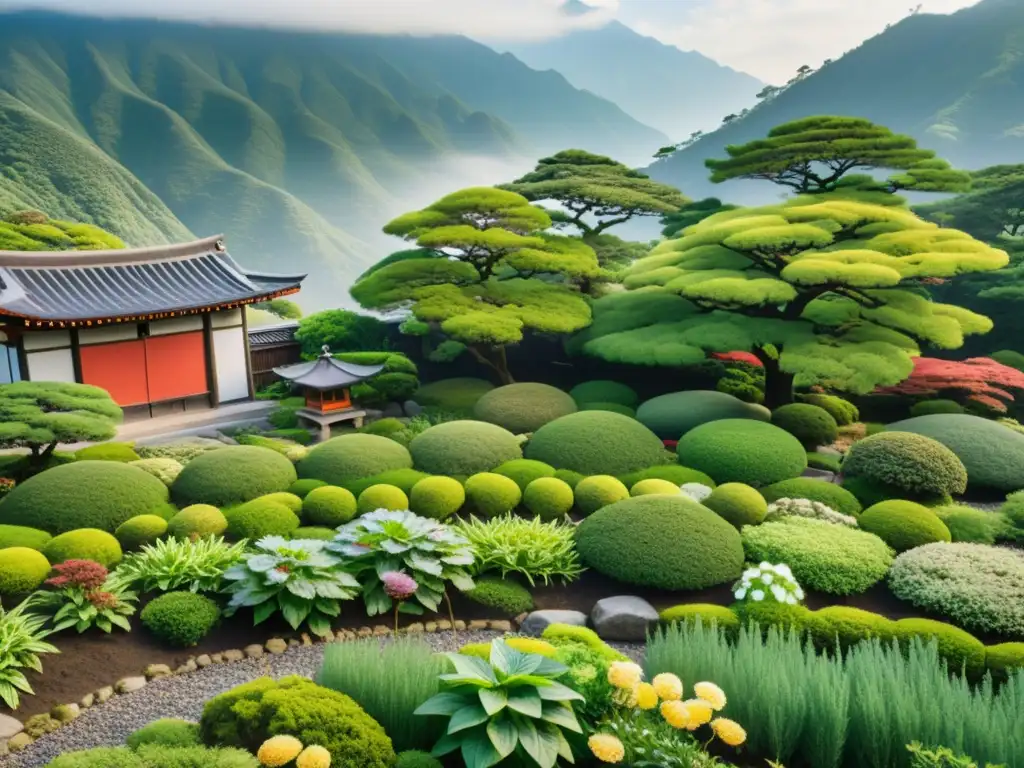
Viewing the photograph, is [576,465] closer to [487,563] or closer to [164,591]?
[487,563]

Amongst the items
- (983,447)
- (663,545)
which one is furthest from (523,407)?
(983,447)

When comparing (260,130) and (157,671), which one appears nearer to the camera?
(157,671)

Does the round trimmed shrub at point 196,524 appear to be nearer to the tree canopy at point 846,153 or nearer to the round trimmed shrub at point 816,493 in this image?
the round trimmed shrub at point 816,493

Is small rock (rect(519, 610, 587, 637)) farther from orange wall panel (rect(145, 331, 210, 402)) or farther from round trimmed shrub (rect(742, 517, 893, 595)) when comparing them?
orange wall panel (rect(145, 331, 210, 402))

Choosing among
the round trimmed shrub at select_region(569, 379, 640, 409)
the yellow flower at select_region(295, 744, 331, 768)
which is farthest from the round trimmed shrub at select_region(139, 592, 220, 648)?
the round trimmed shrub at select_region(569, 379, 640, 409)

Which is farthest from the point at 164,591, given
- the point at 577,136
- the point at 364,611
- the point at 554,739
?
the point at 577,136

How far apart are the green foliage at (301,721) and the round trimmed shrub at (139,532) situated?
15.6 feet

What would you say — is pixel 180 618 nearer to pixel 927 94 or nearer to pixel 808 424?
pixel 808 424

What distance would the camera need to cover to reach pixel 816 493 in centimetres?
1120

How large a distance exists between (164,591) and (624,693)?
550 cm

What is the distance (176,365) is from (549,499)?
10.4 meters

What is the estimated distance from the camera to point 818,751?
514cm

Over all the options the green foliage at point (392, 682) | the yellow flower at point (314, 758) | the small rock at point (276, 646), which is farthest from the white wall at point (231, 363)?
the yellow flower at point (314, 758)

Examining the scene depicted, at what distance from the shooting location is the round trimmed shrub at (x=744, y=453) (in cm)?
1242
